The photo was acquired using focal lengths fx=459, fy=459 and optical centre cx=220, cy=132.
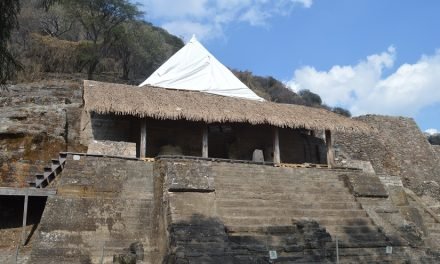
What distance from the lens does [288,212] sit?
9992 millimetres

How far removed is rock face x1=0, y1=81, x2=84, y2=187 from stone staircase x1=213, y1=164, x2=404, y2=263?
4.95 m

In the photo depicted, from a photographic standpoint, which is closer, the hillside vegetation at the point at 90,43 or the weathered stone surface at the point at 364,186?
the weathered stone surface at the point at 364,186

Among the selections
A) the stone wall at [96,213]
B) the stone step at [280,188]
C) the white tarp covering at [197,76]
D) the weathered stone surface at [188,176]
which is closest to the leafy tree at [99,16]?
the white tarp covering at [197,76]

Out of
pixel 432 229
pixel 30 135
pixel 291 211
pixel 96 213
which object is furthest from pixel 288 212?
pixel 30 135

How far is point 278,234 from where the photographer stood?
9.09m

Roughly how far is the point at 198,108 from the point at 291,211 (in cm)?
415

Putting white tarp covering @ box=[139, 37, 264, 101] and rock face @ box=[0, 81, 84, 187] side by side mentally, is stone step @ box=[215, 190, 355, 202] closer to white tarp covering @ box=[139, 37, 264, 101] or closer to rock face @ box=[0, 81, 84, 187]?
rock face @ box=[0, 81, 84, 187]

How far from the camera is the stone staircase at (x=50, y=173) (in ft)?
33.8

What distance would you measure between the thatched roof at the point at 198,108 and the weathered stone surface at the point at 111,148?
0.87 m

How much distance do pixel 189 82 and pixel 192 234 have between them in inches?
332

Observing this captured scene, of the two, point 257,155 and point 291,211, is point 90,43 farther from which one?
point 291,211

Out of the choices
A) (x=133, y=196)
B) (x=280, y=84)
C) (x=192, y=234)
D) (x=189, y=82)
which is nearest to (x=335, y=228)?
(x=192, y=234)

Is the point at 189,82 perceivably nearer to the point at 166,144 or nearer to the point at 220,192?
the point at 166,144

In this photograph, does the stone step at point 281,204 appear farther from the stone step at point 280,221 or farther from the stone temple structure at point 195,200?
the stone step at point 280,221
